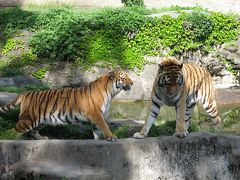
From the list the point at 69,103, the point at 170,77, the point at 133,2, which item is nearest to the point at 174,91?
the point at 170,77

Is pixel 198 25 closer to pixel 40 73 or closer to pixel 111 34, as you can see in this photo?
pixel 111 34

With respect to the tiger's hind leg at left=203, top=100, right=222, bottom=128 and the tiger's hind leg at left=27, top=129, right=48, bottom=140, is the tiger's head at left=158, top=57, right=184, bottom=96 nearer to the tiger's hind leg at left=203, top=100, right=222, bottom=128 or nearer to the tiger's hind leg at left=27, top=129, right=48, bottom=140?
the tiger's hind leg at left=203, top=100, right=222, bottom=128

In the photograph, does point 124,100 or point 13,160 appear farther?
point 124,100

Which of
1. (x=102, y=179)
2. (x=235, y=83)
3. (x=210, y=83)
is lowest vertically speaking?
(x=235, y=83)

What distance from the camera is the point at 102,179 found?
516cm

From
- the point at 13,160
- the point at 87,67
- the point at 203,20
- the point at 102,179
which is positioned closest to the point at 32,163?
the point at 13,160

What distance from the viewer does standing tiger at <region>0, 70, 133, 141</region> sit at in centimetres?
647

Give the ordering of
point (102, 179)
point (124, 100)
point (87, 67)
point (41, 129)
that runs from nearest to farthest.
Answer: point (102, 179), point (41, 129), point (124, 100), point (87, 67)

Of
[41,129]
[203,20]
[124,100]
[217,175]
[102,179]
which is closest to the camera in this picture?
[102,179]

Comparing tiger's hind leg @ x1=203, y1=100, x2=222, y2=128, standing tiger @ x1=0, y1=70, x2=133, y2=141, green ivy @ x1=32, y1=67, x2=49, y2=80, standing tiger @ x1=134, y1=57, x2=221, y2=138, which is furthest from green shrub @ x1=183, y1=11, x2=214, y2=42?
standing tiger @ x1=0, y1=70, x2=133, y2=141

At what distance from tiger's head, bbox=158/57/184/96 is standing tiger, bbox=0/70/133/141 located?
0.82 meters

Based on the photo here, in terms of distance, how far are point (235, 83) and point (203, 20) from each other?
2122 millimetres

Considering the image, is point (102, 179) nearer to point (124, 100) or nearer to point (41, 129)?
point (41, 129)

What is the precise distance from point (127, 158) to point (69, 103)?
1.45 m
